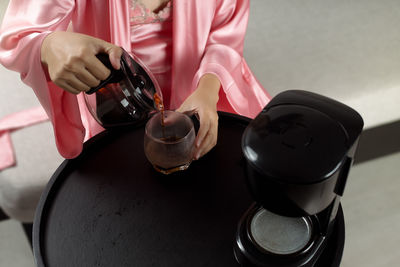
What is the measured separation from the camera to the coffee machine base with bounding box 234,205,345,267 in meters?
0.64

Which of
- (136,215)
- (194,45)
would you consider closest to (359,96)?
(194,45)

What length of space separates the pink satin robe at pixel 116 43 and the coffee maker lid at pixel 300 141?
504 mm

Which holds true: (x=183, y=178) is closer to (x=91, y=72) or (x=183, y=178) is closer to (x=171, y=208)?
(x=171, y=208)

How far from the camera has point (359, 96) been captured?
4.63 ft

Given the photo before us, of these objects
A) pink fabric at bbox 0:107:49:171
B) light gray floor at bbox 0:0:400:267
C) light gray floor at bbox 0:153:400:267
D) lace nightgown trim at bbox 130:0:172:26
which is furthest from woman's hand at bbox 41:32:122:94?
light gray floor at bbox 0:153:400:267

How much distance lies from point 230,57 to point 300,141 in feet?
2.12

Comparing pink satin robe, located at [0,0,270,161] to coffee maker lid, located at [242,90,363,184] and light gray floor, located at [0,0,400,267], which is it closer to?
light gray floor, located at [0,0,400,267]

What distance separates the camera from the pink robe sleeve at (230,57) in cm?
107

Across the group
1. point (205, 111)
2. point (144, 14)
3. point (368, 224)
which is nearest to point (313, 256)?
point (205, 111)

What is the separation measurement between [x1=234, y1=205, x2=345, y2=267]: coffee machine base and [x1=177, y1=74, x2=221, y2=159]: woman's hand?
20 cm

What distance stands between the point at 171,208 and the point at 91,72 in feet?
0.98

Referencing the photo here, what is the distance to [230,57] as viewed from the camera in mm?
1102

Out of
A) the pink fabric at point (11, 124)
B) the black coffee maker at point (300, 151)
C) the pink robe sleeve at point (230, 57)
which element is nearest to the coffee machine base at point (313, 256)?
the black coffee maker at point (300, 151)

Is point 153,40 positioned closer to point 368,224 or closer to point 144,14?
point 144,14
